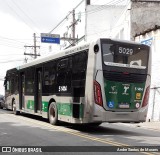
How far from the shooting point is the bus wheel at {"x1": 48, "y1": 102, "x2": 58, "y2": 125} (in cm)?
1703

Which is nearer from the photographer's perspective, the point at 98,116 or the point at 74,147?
the point at 74,147

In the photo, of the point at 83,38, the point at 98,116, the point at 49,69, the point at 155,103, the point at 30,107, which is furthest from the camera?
the point at 83,38

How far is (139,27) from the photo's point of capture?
2975 cm

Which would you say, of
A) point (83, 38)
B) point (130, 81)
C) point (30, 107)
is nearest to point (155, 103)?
point (30, 107)

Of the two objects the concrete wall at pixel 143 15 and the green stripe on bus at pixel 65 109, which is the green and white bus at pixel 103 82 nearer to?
the green stripe on bus at pixel 65 109

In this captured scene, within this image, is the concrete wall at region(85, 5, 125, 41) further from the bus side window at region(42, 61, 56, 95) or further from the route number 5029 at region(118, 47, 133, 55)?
the route number 5029 at region(118, 47, 133, 55)

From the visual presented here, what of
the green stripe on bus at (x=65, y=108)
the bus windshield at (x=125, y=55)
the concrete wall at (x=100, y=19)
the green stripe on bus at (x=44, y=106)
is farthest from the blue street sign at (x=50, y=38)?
the bus windshield at (x=125, y=55)

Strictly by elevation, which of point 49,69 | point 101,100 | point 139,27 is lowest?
point 101,100

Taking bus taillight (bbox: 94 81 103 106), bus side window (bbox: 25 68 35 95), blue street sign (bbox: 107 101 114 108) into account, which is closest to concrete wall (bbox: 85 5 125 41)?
bus side window (bbox: 25 68 35 95)

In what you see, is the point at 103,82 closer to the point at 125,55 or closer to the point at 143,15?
the point at 125,55

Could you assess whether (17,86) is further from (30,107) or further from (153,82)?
(153,82)

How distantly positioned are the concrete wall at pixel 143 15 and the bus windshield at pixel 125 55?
1400 cm

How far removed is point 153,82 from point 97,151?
562 inches

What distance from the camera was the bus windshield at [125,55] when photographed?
14016mm
